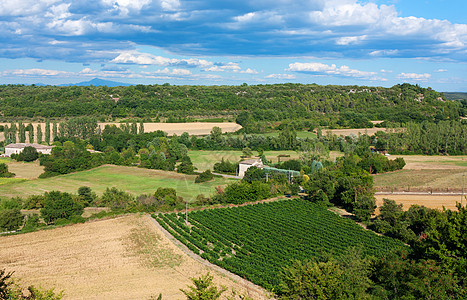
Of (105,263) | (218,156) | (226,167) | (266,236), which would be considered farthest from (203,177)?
(105,263)

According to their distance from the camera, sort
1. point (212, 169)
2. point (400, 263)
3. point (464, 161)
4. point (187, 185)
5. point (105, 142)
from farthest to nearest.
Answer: point (105, 142), point (464, 161), point (212, 169), point (187, 185), point (400, 263)

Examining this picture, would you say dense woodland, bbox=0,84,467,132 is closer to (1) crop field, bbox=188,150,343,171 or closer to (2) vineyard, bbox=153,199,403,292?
(1) crop field, bbox=188,150,343,171

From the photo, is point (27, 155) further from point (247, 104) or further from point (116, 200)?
point (247, 104)

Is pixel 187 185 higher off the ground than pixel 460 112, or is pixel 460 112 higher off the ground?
pixel 460 112

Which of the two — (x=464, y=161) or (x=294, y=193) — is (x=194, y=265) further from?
(x=464, y=161)

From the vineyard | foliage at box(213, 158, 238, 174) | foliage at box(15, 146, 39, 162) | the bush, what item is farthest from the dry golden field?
foliage at box(15, 146, 39, 162)

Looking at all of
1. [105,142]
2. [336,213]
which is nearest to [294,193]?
[336,213]

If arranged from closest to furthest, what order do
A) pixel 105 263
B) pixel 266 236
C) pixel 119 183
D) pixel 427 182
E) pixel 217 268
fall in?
pixel 217 268 < pixel 105 263 < pixel 266 236 < pixel 427 182 < pixel 119 183

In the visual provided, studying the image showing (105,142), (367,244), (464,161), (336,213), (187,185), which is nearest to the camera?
(367,244)
